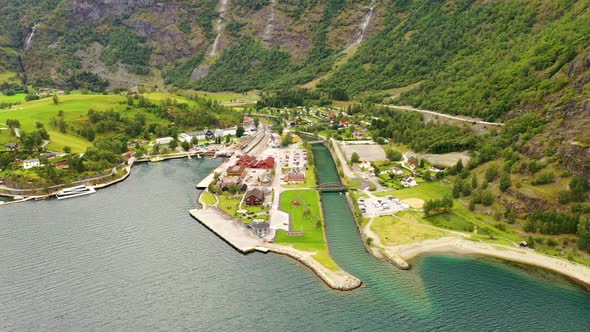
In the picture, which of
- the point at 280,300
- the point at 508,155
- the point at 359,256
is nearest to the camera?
the point at 280,300

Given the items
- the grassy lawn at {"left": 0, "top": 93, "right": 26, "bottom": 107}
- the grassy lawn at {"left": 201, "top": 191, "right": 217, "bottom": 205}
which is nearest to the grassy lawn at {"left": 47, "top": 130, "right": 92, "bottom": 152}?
the grassy lawn at {"left": 201, "top": 191, "right": 217, "bottom": 205}

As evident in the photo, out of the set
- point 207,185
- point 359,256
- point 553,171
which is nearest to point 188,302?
point 359,256

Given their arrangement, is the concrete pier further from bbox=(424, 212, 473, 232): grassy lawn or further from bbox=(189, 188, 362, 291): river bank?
bbox=(424, 212, 473, 232): grassy lawn

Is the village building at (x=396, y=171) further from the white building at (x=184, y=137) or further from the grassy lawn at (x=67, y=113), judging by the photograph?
the grassy lawn at (x=67, y=113)

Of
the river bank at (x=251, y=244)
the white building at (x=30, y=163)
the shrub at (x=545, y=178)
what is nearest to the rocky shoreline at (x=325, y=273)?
the river bank at (x=251, y=244)

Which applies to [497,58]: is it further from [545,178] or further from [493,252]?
[493,252]

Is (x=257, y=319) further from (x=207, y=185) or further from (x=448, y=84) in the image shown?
(x=448, y=84)
